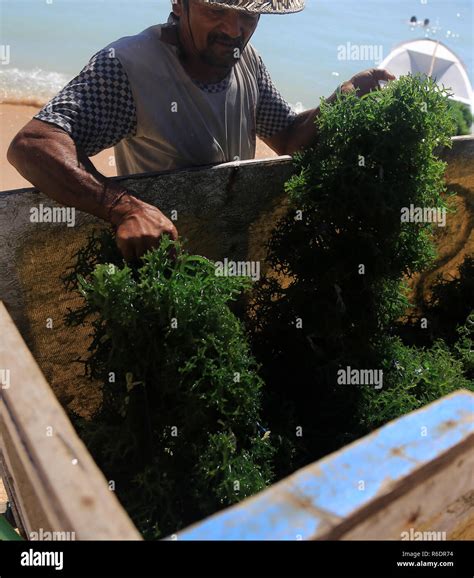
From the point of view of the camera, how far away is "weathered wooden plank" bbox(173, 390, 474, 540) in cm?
99

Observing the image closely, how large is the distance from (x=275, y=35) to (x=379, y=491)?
17677 mm

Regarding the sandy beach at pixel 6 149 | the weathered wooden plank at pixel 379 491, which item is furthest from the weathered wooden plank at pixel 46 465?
the sandy beach at pixel 6 149

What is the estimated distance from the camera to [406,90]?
193 centimetres

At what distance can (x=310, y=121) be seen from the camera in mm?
2416

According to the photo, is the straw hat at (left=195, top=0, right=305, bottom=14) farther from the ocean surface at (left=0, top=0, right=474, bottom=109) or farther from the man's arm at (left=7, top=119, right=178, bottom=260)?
the ocean surface at (left=0, top=0, right=474, bottom=109)

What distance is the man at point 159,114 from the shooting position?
1801mm

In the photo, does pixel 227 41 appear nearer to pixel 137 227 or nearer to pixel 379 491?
pixel 137 227

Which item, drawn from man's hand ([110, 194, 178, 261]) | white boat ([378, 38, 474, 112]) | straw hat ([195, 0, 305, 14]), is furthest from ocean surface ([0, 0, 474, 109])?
man's hand ([110, 194, 178, 261])

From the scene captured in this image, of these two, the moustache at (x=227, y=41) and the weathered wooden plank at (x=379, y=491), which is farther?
the moustache at (x=227, y=41)

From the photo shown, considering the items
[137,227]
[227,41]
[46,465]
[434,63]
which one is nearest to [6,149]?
[434,63]

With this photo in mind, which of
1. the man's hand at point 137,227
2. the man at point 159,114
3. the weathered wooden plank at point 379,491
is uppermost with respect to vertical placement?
the man at point 159,114

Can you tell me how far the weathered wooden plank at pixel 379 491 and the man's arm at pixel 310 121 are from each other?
1.31m

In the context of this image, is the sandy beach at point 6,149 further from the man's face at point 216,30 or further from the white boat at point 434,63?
the man's face at point 216,30
